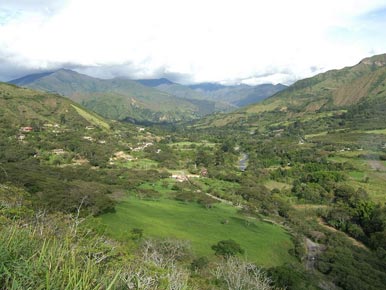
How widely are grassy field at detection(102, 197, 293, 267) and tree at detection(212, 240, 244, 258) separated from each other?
32.6 inches

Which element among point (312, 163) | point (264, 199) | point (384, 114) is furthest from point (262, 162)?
point (384, 114)

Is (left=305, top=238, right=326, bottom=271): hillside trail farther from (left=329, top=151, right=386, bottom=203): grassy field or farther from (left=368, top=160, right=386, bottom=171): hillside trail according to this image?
(left=368, top=160, right=386, bottom=171): hillside trail

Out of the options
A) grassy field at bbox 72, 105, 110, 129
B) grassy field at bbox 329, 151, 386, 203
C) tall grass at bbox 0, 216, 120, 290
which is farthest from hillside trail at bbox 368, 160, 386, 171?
grassy field at bbox 72, 105, 110, 129

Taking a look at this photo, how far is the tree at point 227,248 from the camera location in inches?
1466

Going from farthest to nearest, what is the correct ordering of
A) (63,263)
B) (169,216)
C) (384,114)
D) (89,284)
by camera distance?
(384,114)
(169,216)
(63,263)
(89,284)

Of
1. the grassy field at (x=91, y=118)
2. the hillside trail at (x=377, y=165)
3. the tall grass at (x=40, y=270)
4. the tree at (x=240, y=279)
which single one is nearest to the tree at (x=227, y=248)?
the tree at (x=240, y=279)

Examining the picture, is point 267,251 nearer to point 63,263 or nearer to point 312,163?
point 63,263

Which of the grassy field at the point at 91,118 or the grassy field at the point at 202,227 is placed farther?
the grassy field at the point at 91,118

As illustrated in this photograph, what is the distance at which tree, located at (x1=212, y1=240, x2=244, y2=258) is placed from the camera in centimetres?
3725

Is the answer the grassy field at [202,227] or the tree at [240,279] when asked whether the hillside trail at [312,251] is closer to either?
the grassy field at [202,227]

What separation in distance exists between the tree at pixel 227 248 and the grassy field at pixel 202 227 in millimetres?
828

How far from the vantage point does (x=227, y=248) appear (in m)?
38.3

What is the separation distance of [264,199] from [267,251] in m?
23.0

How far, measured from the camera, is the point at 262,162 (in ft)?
316
